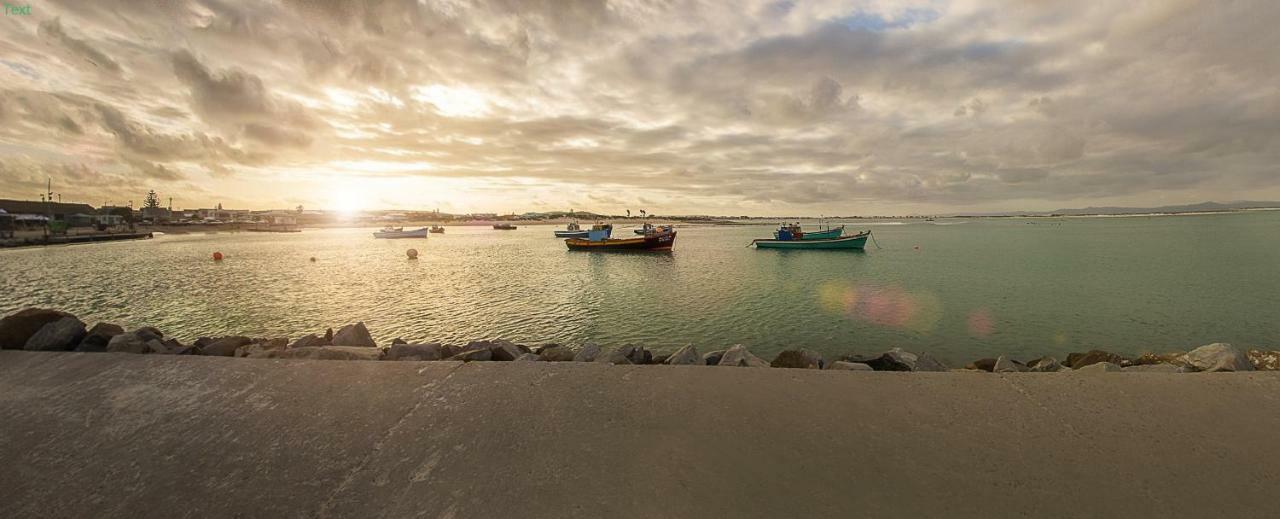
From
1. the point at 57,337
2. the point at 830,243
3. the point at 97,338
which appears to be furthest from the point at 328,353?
the point at 830,243

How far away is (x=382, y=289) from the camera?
26.9m

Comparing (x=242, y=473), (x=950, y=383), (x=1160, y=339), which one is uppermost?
(x=950, y=383)

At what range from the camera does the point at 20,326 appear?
805cm

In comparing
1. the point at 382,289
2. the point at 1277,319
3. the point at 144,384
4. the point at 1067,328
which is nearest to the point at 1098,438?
the point at 144,384

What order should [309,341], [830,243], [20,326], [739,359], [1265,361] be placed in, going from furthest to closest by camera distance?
[830,243] < [309,341] < [20,326] < [1265,361] < [739,359]

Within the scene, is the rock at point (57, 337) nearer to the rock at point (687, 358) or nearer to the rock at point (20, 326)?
the rock at point (20, 326)

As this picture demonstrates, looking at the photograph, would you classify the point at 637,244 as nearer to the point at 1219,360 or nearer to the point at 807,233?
the point at 807,233

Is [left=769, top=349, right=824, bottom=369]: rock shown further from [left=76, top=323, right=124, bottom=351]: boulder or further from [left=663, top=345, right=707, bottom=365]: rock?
[left=76, top=323, right=124, bottom=351]: boulder

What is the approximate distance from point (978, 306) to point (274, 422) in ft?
80.6

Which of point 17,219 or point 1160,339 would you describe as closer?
point 1160,339

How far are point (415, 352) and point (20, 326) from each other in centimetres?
693

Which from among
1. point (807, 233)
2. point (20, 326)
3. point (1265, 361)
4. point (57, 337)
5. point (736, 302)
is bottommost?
point (736, 302)

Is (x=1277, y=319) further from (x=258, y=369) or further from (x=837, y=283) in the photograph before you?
(x=258, y=369)

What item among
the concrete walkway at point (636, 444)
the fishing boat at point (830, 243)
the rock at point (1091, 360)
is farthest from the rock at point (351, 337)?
the fishing boat at point (830, 243)
